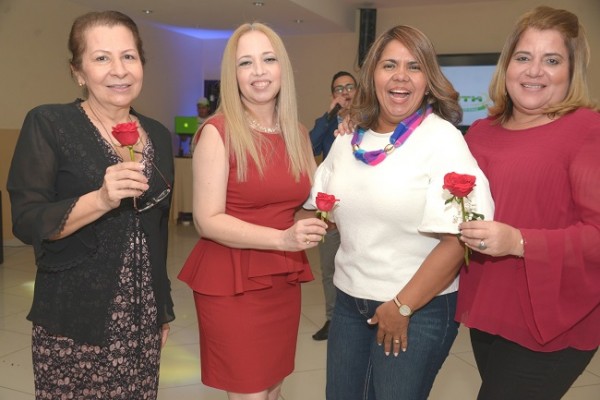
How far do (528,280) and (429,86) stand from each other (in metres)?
0.69

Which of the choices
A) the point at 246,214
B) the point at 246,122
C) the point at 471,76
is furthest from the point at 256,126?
the point at 471,76

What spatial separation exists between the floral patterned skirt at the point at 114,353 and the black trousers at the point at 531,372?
1123mm

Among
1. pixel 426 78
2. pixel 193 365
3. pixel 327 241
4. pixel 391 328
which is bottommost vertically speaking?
pixel 193 365

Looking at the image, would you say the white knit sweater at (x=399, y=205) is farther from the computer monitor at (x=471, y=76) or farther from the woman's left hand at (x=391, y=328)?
the computer monitor at (x=471, y=76)

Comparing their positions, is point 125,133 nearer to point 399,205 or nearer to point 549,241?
point 399,205

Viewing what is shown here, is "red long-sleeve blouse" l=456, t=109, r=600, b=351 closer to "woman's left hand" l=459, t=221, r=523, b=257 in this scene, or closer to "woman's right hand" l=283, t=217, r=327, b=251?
"woman's left hand" l=459, t=221, r=523, b=257

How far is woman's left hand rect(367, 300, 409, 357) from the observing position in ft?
5.96

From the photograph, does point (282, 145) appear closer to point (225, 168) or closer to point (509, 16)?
point (225, 168)

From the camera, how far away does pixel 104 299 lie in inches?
70.7

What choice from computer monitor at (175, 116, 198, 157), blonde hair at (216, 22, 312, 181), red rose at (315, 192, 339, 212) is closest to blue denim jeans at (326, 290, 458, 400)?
red rose at (315, 192, 339, 212)

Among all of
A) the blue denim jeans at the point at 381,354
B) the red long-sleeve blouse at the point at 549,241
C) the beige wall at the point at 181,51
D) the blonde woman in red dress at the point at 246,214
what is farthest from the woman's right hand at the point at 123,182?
the beige wall at the point at 181,51

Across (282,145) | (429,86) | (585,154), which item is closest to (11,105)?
(282,145)

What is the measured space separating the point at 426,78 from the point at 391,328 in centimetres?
82

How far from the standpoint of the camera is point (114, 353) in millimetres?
1832
